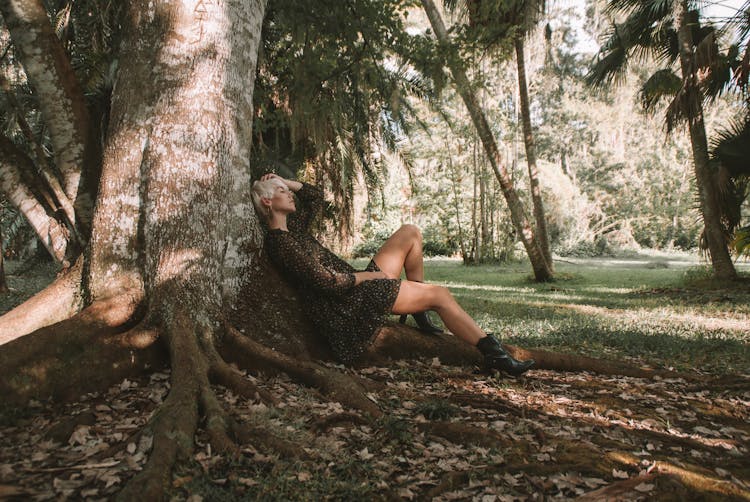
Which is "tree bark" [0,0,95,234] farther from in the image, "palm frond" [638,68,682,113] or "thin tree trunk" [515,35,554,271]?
"palm frond" [638,68,682,113]

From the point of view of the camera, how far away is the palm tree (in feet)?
34.4

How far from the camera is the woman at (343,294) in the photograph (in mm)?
3859

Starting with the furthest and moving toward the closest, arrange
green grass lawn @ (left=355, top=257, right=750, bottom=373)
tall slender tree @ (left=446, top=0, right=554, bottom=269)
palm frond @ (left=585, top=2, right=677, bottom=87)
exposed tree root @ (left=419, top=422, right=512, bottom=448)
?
palm frond @ (left=585, top=2, right=677, bottom=87) → tall slender tree @ (left=446, top=0, right=554, bottom=269) → green grass lawn @ (left=355, top=257, right=750, bottom=373) → exposed tree root @ (left=419, top=422, right=512, bottom=448)

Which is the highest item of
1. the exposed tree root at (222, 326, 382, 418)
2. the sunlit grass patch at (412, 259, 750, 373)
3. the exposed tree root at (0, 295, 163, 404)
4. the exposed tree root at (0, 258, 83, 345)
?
the exposed tree root at (0, 258, 83, 345)

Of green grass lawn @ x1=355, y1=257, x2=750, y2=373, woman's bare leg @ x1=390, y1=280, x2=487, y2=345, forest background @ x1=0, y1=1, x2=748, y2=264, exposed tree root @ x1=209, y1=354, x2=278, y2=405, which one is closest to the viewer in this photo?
exposed tree root @ x1=209, y1=354, x2=278, y2=405

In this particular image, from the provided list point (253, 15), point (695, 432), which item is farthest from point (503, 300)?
point (253, 15)

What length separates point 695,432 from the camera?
298 cm

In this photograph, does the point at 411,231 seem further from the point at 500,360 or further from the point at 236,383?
the point at 236,383

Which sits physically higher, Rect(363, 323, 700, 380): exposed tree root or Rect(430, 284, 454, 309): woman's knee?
Rect(430, 284, 454, 309): woman's knee

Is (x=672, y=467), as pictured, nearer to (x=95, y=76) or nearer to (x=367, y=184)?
(x=95, y=76)

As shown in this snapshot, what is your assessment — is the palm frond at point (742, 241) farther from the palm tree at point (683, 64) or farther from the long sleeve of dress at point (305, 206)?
the long sleeve of dress at point (305, 206)

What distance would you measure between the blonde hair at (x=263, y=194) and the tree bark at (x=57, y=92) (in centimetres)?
129

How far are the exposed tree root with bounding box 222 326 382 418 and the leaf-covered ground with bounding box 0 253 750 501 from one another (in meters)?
0.09

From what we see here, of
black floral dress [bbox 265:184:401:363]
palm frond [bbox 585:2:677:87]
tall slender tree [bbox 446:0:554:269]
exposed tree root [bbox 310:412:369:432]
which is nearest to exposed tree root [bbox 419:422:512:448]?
exposed tree root [bbox 310:412:369:432]
